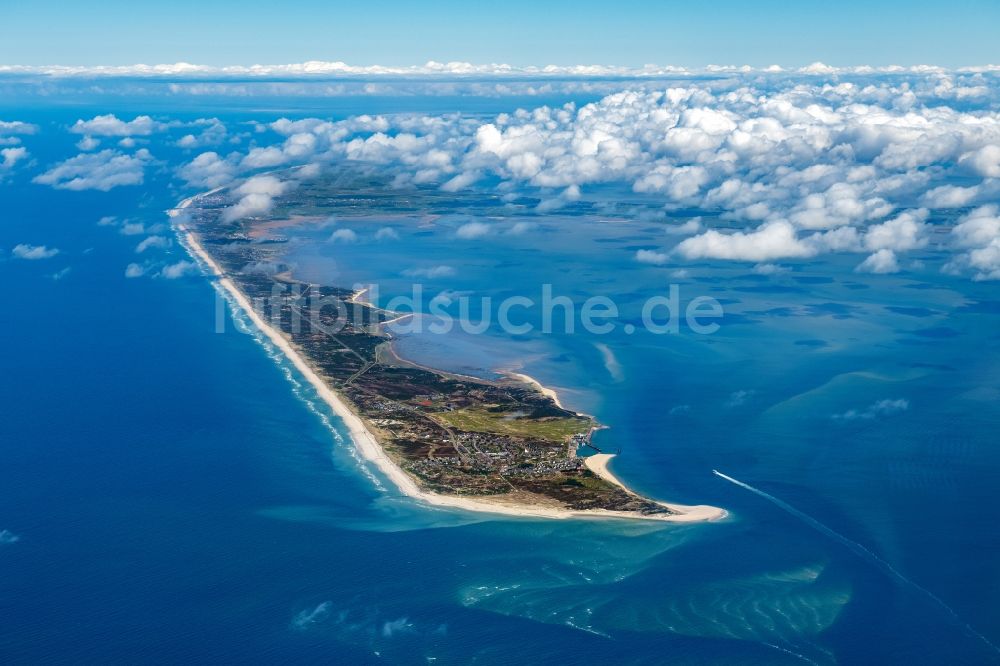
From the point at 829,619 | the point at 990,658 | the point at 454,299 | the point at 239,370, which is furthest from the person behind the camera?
the point at 454,299

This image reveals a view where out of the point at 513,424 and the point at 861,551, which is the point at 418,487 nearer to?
the point at 513,424

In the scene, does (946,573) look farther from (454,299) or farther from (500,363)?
(454,299)

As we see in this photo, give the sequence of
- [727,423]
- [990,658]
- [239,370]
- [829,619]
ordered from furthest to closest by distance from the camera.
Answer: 1. [239,370]
2. [727,423]
3. [829,619]
4. [990,658]

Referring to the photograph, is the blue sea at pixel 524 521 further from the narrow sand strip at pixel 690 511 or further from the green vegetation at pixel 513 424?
the green vegetation at pixel 513 424

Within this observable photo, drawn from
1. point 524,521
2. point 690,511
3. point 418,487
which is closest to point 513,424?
point 418,487

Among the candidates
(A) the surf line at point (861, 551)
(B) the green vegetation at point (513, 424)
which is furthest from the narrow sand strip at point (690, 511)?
(B) the green vegetation at point (513, 424)

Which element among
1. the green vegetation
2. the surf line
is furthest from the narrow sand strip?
the green vegetation

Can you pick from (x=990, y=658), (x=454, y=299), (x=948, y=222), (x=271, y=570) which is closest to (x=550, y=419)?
(x=271, y=570)
